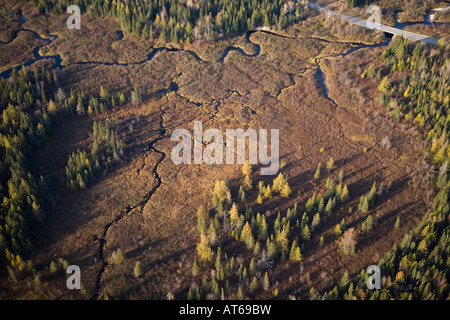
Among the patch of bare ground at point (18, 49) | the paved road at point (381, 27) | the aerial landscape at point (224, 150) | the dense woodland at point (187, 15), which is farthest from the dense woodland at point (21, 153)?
the paved road at point (381, 27)

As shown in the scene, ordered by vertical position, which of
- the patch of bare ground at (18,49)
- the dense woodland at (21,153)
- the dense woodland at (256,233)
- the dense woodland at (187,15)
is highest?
the dense woodland at (187,15)

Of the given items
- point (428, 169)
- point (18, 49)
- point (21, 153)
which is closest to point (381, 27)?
point (428, 169)

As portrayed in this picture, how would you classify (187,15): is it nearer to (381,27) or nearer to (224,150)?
(224,150)

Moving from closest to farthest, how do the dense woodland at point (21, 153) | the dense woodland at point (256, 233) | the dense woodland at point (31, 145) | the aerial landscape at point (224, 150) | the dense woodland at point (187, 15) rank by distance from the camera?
1. the dense woodland at point (256, 233)
2. the aerial landscape at point (224, 150)
3. the dense woodland at point (21, 153)
4. the dense woodland at point (31, 145)
5. the dense woodland at point (187, 15)

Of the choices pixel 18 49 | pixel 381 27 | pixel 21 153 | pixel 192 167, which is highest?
pixel 381 27

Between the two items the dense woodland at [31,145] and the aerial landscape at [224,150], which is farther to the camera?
the dense woodland at [31,145]

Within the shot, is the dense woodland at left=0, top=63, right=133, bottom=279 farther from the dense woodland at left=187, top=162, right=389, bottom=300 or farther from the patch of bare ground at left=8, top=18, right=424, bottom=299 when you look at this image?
the dense woodland at left=187, top=162, right=389, bottom=300

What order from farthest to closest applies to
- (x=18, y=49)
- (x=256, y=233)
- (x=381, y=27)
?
(x=381, y=27) < (x=18, y=49) < (x=256, y=233)

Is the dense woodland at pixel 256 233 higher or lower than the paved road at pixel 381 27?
lower

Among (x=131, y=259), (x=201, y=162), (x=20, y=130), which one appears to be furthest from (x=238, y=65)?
(x=131, y=259)

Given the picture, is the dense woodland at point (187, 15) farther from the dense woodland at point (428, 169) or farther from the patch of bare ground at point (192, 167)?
the dense woodland at point (428, 169)
